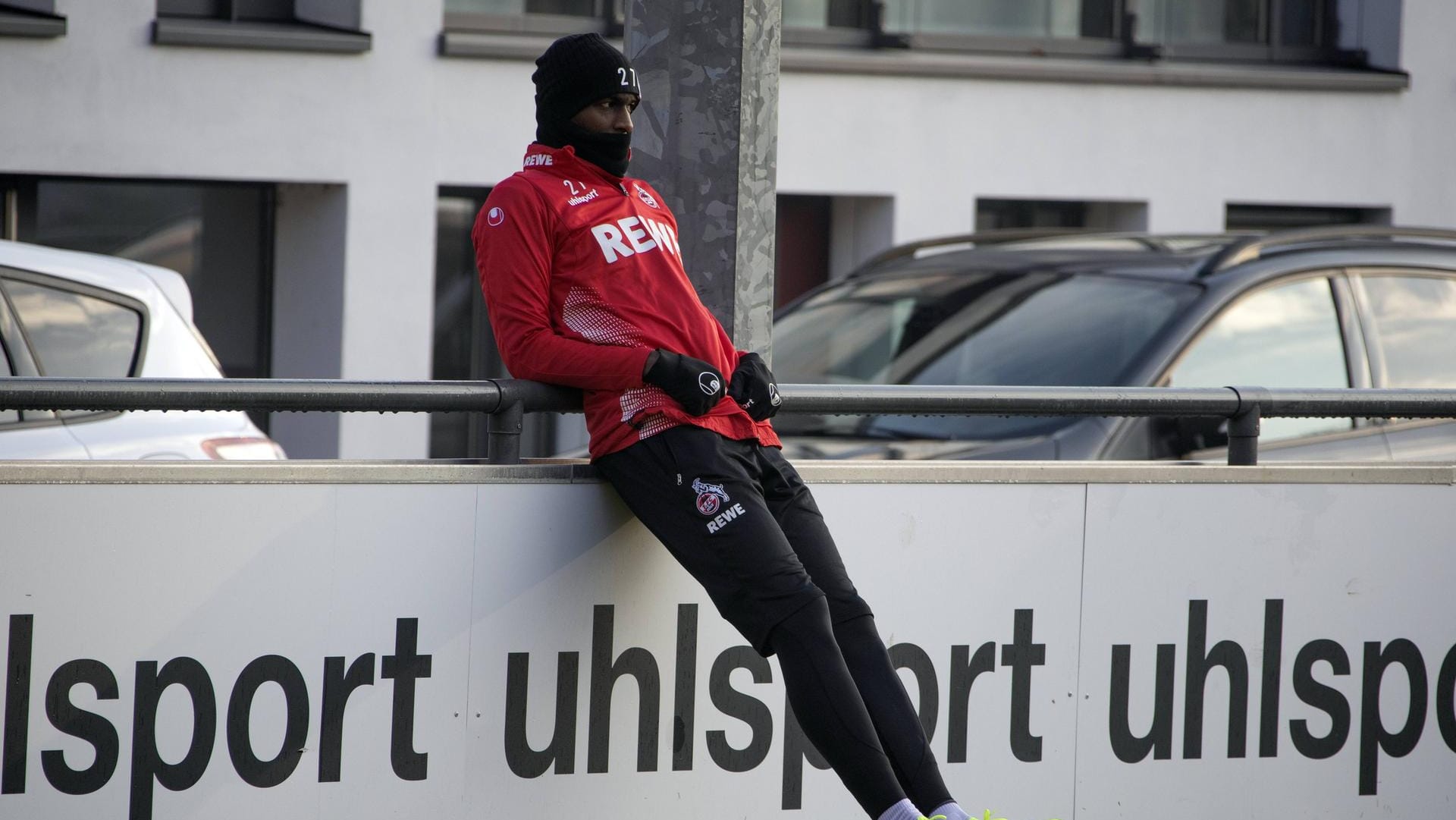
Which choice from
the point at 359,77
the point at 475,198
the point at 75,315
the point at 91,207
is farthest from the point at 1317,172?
the point at 75,315

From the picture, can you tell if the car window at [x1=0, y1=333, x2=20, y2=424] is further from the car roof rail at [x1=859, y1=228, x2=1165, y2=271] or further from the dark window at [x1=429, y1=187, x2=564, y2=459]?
the dark window at [x1=429, y1=187, x2=564, y2=459]

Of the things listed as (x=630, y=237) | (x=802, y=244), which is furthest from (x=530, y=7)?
(x=630, y=237)

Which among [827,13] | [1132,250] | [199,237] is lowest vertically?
[1132,250]

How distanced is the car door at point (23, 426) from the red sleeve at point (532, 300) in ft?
7.05

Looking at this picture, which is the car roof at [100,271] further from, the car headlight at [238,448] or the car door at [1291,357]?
the car door at [1291,357]

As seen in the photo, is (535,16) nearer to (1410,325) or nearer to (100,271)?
(100,271)

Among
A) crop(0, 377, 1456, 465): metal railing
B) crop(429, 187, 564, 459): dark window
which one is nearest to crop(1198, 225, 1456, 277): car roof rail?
crop(0, 377, 1456, 465): metal railing

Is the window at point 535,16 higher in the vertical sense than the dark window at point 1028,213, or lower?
higher

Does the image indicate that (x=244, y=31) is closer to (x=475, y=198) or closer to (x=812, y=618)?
(x=475, y=198)

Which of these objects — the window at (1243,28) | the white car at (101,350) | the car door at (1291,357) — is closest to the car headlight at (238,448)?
the white car at (101,350)

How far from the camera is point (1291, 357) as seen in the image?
6688 mm

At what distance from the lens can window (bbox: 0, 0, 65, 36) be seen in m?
11.1

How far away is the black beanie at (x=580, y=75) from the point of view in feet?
13.1

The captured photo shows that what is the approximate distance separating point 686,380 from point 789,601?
506mm
